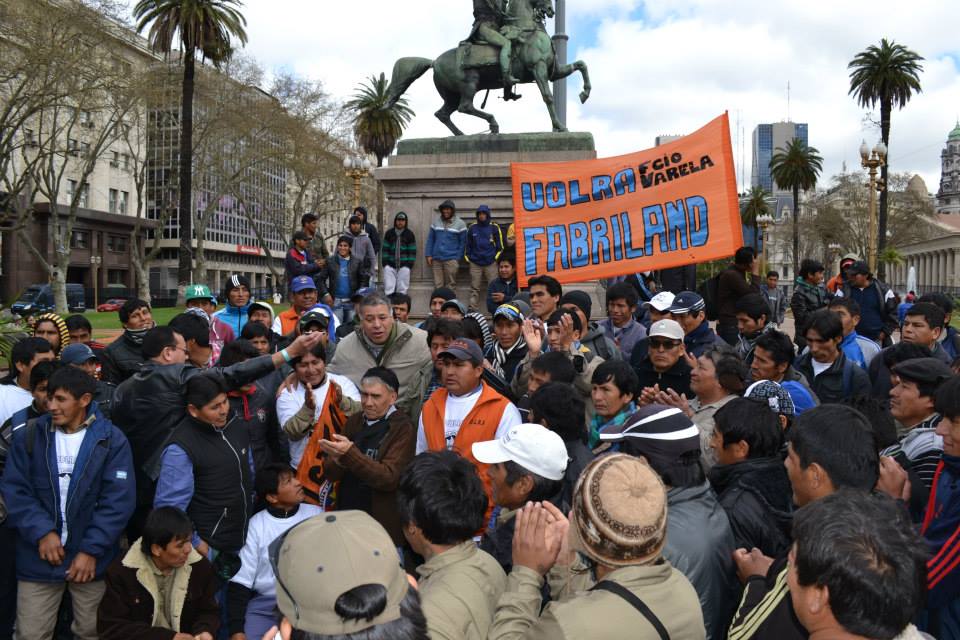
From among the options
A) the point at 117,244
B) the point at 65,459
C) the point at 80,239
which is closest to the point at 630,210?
the point at 65,459

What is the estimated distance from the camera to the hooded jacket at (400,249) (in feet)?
37.9

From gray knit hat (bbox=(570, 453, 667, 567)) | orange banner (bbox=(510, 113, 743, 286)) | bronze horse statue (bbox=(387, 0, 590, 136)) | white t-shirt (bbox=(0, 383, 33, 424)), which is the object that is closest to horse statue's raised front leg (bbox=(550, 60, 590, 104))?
bronze horse statue (bbox=(387, 0, 590, 136))

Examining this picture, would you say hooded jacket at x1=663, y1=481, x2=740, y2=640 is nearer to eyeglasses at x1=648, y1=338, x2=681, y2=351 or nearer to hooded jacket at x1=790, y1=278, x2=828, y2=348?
eyeglasses at x1=648, y1=338, x2=681, y2=351

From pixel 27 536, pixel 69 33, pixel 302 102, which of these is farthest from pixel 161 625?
pixel 302 102

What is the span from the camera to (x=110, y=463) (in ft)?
14.4

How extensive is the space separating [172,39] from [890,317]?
29377 millimetres

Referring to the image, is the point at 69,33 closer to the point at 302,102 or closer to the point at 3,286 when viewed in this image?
the point at 302,102

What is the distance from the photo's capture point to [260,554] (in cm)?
423

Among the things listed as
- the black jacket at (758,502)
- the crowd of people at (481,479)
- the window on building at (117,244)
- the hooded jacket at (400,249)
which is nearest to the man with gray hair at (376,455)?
the crowd of people at (481,479)

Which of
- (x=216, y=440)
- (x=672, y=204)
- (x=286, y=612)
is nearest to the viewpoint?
(x=286, y=612)

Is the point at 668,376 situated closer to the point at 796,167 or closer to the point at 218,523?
the point at 218,523

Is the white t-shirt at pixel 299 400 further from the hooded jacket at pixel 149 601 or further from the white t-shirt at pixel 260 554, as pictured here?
the hooded jacket at pixel 149 601

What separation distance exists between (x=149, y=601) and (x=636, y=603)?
277 cm

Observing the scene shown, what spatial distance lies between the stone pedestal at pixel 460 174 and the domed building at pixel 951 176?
583 feet
